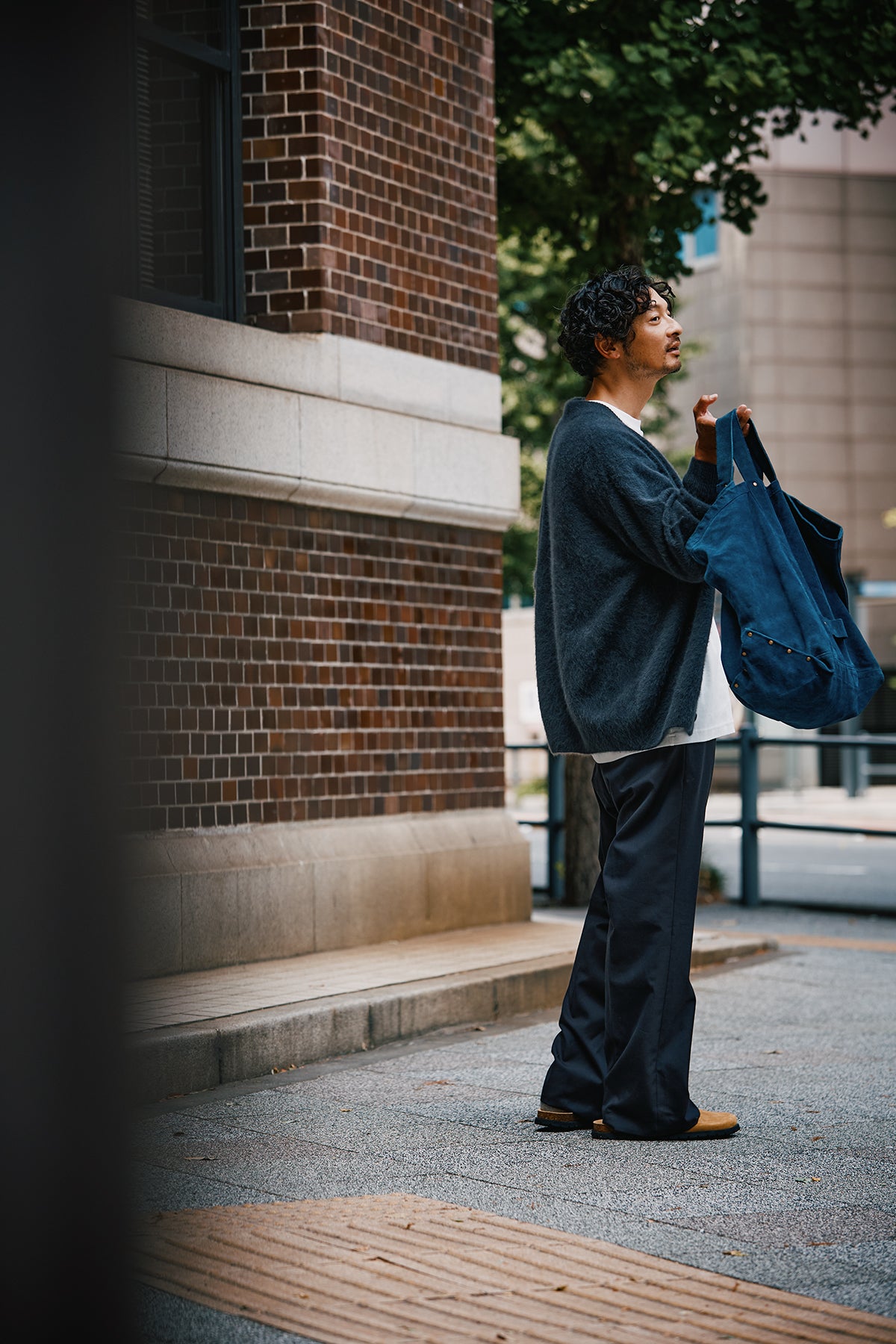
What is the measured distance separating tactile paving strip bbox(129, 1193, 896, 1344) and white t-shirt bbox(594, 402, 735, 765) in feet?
4.15

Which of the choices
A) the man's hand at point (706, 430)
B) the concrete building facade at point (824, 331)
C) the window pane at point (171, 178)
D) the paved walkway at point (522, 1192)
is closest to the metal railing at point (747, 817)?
the window pane at point (171, 178)

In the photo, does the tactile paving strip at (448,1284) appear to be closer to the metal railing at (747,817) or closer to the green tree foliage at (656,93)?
the metal railing at (747,817)

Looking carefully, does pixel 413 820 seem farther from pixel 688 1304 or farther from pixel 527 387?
pixel 527 387

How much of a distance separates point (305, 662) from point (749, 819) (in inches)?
176

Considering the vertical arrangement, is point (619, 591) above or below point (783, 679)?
above

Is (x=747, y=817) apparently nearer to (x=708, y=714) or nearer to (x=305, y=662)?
(x=305, y=662)

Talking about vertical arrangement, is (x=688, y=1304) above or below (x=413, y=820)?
below

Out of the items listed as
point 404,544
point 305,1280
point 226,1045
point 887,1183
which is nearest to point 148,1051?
point 226,1045

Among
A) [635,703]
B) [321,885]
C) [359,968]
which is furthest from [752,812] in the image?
[635,703]

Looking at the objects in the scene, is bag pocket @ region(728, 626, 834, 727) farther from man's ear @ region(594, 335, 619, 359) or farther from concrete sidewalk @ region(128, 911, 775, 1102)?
concrete sidewalk @ region(128, 911, 775, 1102)

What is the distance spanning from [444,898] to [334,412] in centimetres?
227

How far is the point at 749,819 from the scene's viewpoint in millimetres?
10719

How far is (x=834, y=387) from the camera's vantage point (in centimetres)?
3550

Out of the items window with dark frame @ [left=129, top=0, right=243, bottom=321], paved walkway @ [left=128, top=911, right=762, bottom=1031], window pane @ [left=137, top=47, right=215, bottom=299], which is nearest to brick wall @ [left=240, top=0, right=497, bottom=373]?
window with dark frame @ [left=129, top=0, right=243, bottom=321]
